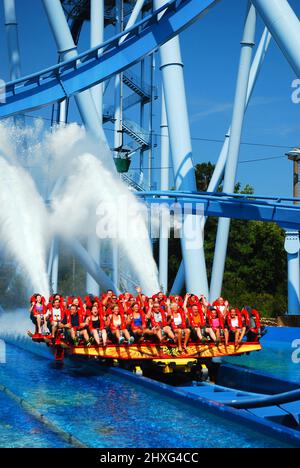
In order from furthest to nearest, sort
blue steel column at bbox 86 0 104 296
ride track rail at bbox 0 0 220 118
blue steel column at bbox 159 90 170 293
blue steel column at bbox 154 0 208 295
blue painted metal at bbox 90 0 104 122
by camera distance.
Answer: blue steel column at bbox 159 90 170 293 < blue painted metal at bbox 90 0 104 122 < blue steel column at bbox 86 0 104 296 < blue steel column at bbox 154 0 208 295 < ride track rail at bbox 0 0 220 118

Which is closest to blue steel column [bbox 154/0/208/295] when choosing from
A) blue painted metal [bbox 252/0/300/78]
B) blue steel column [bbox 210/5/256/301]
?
blue steel column [bbox 210/5/256/301]

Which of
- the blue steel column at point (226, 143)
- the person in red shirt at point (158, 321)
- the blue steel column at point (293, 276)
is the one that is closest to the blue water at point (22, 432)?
the person in red shirt at point (158, 321)

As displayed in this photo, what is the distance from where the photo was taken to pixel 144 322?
400 inches

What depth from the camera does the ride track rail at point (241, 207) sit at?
14203mm

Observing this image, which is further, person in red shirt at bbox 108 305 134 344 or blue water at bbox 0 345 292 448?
person in red shirt at bbox 108 305 134 344

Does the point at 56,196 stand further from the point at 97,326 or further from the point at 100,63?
the point at 97,326

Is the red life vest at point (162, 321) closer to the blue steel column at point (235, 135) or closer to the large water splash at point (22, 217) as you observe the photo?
the large water splash at point (22, 217)

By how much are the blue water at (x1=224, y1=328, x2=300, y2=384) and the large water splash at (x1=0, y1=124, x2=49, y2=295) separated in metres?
4.27

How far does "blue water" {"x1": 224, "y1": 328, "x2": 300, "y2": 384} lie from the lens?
37.3ft

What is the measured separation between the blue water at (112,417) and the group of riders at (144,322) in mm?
609

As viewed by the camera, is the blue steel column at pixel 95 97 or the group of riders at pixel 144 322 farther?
the blue steel column at pixel 95 97

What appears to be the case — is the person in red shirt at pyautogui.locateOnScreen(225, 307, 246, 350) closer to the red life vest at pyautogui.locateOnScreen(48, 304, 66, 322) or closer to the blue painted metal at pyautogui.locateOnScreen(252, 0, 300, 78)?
the red life vest at pyautogui.locateOnScreen(48, 304, 66, 322)

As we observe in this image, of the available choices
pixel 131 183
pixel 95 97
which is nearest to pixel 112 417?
pixel 95 97
